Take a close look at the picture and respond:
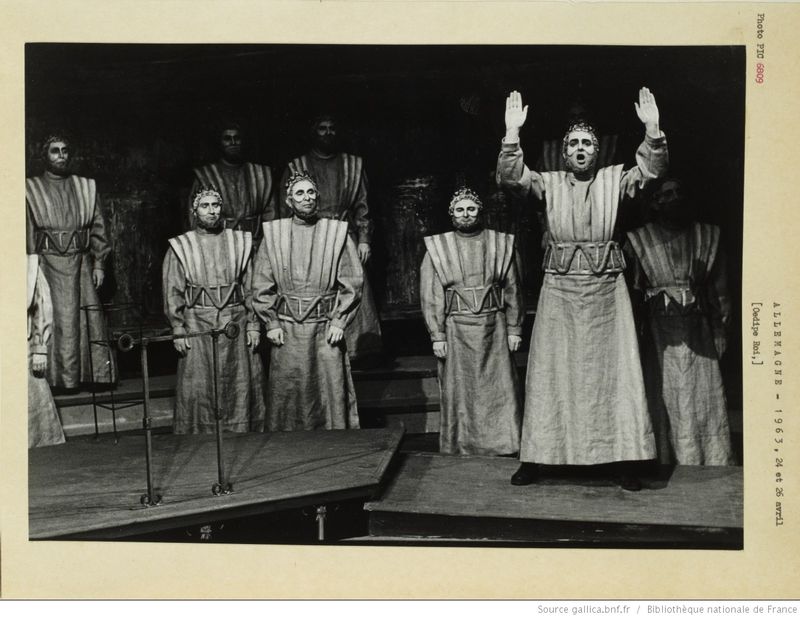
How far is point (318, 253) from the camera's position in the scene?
6.81 m

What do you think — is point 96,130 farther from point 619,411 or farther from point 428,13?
point 619,411

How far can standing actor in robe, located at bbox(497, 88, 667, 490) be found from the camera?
5.96 metres

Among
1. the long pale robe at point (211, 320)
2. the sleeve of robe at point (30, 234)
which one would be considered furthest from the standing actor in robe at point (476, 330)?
the sleeve of robe at point (30, 234)

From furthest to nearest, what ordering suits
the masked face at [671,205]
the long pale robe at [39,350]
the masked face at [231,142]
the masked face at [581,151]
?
the masked face at [231,142] → the masked face at [671,205] → the long pale robe at [39,350] → the masked face at [581,151]

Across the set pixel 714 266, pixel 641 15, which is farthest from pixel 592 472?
pixel 641 15

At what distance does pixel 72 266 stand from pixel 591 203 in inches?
114

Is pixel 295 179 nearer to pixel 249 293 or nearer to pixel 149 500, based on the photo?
pixel 249 293

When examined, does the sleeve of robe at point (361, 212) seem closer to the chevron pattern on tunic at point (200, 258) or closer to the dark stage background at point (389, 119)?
the dark stage background at point (389, 119)

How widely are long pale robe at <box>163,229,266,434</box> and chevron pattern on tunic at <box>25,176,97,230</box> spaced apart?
21.8 inches

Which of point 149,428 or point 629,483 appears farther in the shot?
point 629,483

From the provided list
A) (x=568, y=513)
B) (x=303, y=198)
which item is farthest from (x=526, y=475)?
(x=303, y=198)

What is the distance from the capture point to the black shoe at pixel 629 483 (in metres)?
5.95

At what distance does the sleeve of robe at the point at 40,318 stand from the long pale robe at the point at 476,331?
6.22ft

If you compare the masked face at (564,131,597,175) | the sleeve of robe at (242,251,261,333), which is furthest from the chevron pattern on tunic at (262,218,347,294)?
the masked face at (564,131,597,175)
